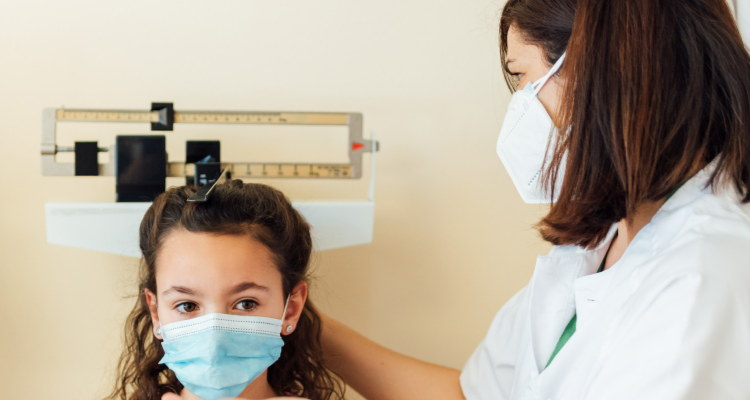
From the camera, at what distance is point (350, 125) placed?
1.17 meters

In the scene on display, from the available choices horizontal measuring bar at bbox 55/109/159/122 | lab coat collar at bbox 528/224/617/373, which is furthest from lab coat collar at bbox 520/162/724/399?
horizontal measuring bar at bbox 55/109/159/122

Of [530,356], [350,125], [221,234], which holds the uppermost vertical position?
[350,125]

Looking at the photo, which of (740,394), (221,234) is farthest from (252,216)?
(740,394)

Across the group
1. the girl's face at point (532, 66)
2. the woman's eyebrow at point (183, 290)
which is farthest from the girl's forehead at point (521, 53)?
the woman's eyebrow at point (183, 290)

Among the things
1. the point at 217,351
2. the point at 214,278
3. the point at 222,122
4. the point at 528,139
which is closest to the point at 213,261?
the point at 214,278

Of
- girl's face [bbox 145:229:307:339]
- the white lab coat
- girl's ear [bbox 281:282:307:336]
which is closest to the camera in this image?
the white lab coat

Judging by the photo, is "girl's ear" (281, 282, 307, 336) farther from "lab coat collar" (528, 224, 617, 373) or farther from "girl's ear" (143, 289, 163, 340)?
"lab coat collar" (528, 224, 617, 373)

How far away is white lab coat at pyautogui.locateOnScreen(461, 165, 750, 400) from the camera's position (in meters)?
0.70

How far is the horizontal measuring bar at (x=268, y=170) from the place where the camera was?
115 centimetres

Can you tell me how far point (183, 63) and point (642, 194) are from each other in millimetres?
993

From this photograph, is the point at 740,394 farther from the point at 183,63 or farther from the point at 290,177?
the point at 183,63

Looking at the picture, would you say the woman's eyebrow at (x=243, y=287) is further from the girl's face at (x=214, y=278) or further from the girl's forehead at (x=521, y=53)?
the girl's forehead at (x=521, y=53)

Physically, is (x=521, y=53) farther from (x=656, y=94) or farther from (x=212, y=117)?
(x=212, y=117)

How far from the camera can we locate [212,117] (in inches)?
44.3
